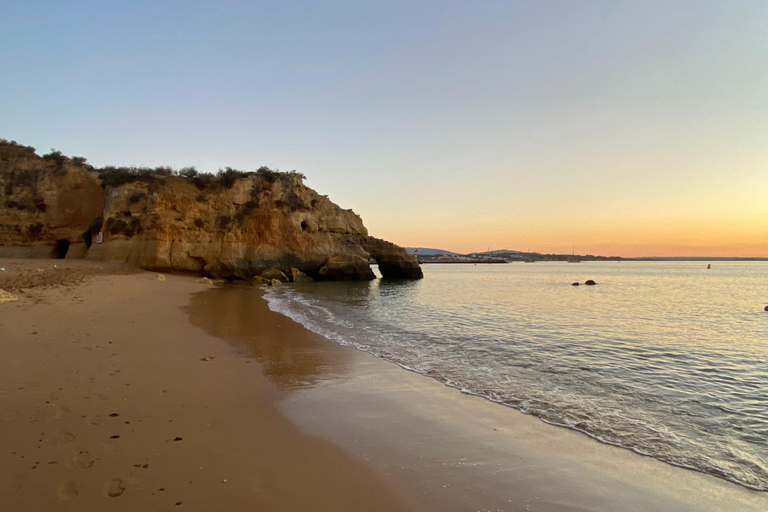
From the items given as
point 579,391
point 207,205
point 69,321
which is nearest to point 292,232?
point 207,205

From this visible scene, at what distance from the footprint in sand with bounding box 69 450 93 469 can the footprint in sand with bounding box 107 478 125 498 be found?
32 cm

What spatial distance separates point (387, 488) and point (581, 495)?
153cm

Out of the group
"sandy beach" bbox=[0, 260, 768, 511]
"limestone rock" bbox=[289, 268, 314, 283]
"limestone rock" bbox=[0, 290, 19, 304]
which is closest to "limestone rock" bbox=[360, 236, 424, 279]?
"limestone rock" bbox=[289, 268, 314, 283]

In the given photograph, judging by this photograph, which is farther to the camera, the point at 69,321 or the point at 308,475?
the point at 69,321

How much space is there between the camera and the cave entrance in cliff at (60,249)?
28.5m

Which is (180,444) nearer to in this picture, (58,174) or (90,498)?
(90,498)

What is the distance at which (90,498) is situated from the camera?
245 centimetres

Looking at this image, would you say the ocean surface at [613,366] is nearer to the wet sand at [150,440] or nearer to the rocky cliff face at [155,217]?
the wet sand at [150,440]

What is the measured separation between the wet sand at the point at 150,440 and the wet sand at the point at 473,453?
A: 0.33m

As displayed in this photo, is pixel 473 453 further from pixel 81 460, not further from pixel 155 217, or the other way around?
pixel 155 217

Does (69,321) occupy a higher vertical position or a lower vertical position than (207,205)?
lower

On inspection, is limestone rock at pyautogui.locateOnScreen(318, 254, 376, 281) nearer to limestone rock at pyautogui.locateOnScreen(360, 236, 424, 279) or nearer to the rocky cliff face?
the rocky cliff face

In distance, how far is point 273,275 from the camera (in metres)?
29.4

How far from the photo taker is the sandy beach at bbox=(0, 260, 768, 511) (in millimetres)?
2738
